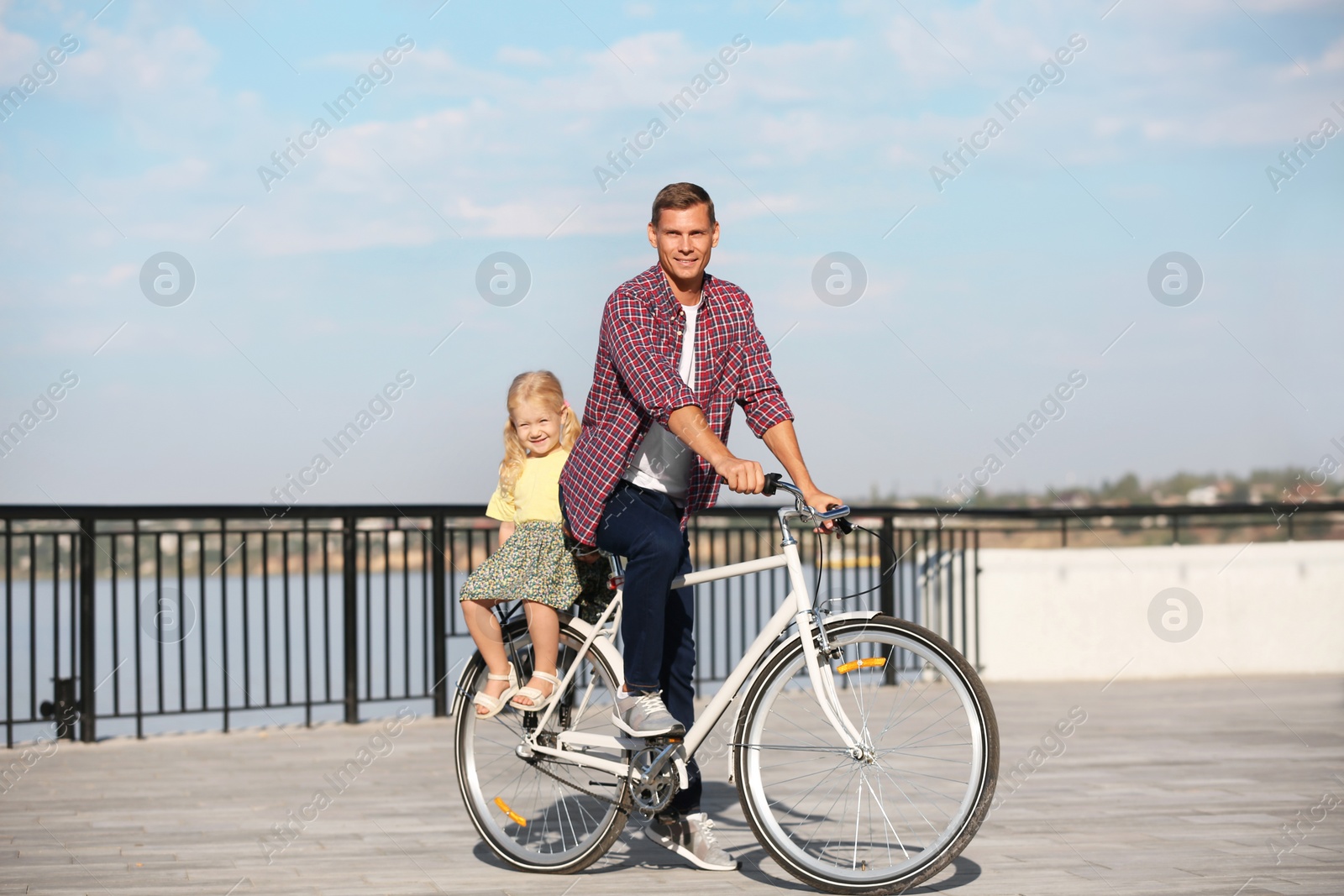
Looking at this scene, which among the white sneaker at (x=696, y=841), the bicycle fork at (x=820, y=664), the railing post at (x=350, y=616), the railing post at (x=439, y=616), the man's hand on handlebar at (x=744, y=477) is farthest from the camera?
the railing post at (x=439, y=616)

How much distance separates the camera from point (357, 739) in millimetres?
7117

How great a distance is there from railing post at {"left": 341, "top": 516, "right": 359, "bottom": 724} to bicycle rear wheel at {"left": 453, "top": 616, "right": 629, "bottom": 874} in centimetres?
329

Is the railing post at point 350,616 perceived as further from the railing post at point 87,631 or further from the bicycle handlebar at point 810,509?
the bicycle handlebar at point 810,509

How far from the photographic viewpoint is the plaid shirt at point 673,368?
3668 millimetres

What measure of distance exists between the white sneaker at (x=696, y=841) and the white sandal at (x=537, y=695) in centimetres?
46

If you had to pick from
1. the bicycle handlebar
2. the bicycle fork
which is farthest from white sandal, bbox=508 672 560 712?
the bicycle handlebar

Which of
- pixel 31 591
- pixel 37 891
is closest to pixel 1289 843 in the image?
pixel 37 891

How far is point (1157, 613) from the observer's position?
9.70m

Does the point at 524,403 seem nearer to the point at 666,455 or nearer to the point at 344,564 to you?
the point at 666,455

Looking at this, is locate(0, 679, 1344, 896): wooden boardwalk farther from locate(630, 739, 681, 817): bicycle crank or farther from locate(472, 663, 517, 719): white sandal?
locate(472, 663, 517, 719): white sandal

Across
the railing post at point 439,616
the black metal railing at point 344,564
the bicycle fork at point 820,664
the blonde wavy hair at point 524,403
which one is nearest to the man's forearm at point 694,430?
the bicycle fork at point 820,664

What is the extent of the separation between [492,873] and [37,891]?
1.24 m

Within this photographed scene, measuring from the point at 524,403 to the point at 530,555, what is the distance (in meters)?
Answer: 0.46

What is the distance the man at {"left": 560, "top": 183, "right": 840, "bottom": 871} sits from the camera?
11.8ft
